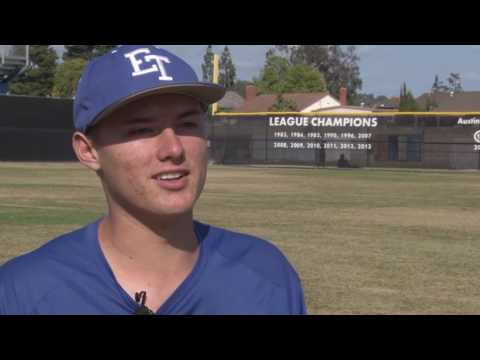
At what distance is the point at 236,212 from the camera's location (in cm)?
1877

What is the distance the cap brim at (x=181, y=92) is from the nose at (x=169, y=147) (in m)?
0.11

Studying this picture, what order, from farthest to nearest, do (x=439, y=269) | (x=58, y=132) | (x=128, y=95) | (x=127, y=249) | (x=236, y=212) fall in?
(x=58, y=132) < (x=236, y=212) < (x=439, y=269) < (x=127, y=249) < (x=128, y=95)

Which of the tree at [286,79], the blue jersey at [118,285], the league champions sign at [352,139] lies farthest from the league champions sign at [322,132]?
the tree at [286,79]

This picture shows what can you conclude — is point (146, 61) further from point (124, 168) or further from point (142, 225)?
point (142, 225)

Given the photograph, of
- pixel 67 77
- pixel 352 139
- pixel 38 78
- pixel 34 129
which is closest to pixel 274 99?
pixel 38 78

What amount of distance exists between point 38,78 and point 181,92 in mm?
76405

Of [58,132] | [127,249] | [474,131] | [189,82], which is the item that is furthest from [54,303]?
[58,132]

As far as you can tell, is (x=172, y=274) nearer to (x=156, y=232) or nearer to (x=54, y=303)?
(x=156, y=232)

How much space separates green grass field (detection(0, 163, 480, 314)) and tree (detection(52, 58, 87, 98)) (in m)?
41.9

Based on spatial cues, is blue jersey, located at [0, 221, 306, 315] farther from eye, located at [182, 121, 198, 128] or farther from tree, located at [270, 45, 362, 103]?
tree, located at [270, 45, 362, 103]

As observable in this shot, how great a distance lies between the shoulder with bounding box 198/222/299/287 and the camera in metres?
2.63

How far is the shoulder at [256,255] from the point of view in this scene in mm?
2631
